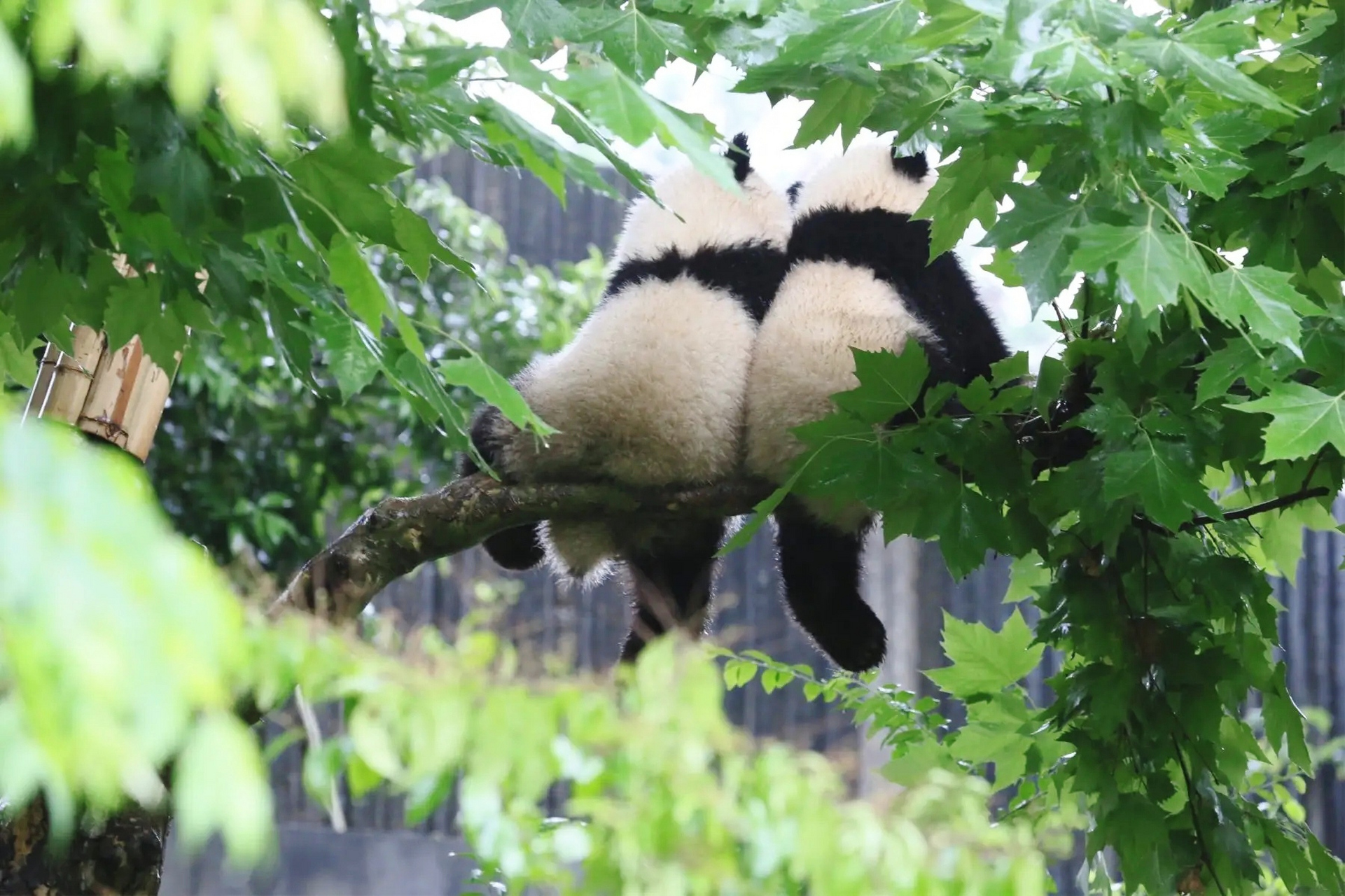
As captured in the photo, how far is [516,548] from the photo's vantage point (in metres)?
3.14

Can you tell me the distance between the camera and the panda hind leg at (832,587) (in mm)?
3197

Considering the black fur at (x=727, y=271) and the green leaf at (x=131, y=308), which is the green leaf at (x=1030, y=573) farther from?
the green leaf at (x=131, y=308)

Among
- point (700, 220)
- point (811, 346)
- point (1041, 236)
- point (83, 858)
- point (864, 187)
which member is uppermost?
point (864, 187)

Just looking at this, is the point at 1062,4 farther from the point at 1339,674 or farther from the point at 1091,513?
the point at 1339,674

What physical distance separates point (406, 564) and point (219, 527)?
2.60m

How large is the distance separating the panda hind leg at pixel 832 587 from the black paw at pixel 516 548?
574mm

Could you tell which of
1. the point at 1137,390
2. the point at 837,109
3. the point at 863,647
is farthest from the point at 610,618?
the point at 837,109

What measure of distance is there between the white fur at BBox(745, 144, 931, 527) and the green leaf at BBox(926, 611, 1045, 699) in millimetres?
386

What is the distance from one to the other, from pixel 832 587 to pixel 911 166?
115cm

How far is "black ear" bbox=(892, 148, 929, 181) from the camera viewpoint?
3.55 meters

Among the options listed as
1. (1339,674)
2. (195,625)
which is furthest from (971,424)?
(1339,674)

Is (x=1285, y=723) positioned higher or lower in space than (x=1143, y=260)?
lower

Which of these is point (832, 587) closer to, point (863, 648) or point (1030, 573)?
point (863, 648)

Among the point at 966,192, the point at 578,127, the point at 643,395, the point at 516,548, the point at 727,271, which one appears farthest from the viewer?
the point at 727,271
